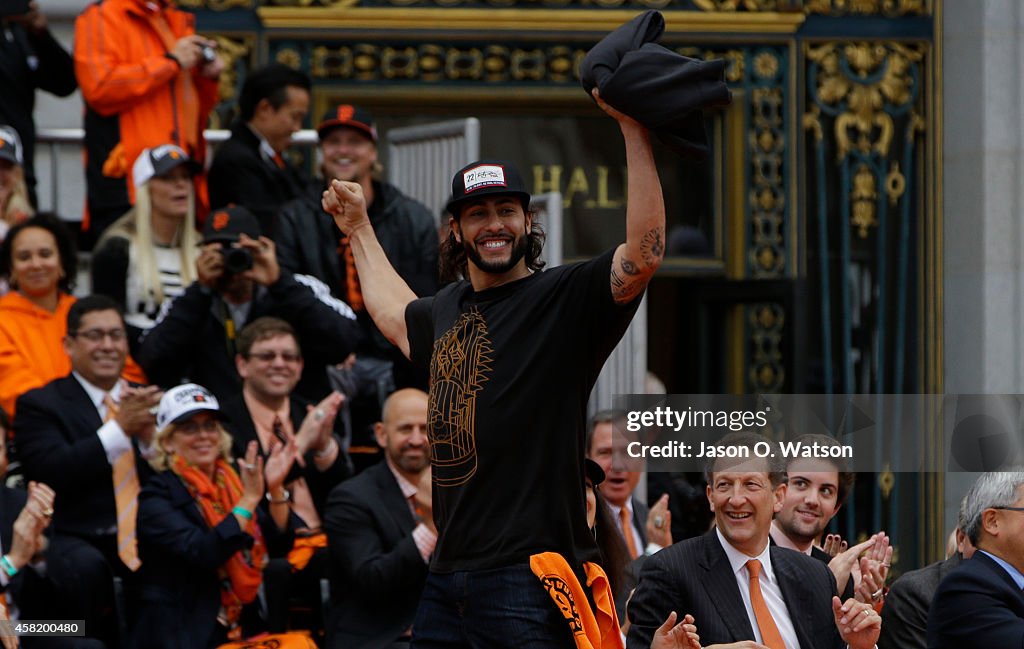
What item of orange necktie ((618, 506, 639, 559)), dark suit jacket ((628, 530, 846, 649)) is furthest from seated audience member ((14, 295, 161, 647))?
dark suit jacket ((628, 530, 846, 649))

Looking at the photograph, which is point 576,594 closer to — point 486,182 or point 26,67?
point 486,182

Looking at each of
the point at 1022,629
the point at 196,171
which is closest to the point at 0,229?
the point at 196,171

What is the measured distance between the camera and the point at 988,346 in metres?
12.6

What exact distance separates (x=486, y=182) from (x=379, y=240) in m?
3.80

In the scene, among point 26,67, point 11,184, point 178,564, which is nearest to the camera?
point 178,564

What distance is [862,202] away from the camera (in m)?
13.3

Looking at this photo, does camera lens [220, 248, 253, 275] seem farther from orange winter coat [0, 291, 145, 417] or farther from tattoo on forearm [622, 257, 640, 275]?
tattoo on forearm [622, 257, 640, 275]

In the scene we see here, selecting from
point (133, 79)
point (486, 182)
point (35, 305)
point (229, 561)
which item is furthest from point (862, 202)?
point (486, 182)

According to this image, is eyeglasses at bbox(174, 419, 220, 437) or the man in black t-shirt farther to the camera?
eyeglasses at bbox(174, 419, 220, 437)

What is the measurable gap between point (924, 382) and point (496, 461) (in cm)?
796

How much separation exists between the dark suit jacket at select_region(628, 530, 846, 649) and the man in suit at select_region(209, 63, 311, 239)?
4.19 m

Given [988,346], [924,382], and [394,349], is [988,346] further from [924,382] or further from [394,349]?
[394,349]

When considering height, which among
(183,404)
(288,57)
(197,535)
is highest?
(288,57)

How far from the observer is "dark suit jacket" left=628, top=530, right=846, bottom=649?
6.49m
